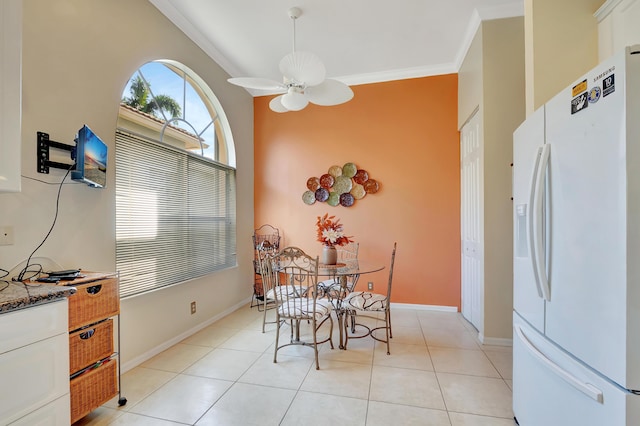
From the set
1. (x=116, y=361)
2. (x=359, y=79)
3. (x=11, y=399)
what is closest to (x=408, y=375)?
(x=116, y=361)

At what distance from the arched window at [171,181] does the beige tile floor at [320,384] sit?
81cm

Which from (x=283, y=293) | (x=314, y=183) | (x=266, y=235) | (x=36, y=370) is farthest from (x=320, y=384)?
(x=314, y=183)

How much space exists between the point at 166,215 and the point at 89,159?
107 centimetres

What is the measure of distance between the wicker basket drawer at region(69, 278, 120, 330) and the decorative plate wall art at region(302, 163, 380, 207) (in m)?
2.90

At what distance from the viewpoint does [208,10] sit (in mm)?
2863

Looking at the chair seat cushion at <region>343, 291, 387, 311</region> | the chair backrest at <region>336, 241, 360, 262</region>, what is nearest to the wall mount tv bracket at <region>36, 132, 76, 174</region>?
the chair seat cushion at <region>343, 291, 387, 311</region>

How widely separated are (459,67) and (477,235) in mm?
2238

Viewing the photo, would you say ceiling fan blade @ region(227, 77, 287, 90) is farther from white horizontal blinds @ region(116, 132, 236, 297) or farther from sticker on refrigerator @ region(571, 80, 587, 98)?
sticker on refrigerator @ region(571, 80, 587, 98)

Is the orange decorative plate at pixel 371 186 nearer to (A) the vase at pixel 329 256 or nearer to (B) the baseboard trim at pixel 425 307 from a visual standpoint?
(A) the vase at pixel 329 256

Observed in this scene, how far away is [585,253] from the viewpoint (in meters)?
1.10

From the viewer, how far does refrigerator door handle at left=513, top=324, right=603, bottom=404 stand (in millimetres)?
1027

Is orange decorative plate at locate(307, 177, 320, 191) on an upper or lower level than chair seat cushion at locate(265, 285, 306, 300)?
upper

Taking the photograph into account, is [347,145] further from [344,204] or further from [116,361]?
[116,361]

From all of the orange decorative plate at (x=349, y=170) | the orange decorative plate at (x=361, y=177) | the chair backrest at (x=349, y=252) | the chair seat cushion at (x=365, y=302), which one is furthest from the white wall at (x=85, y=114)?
the orange decorative plate at (x=361, y=177)
